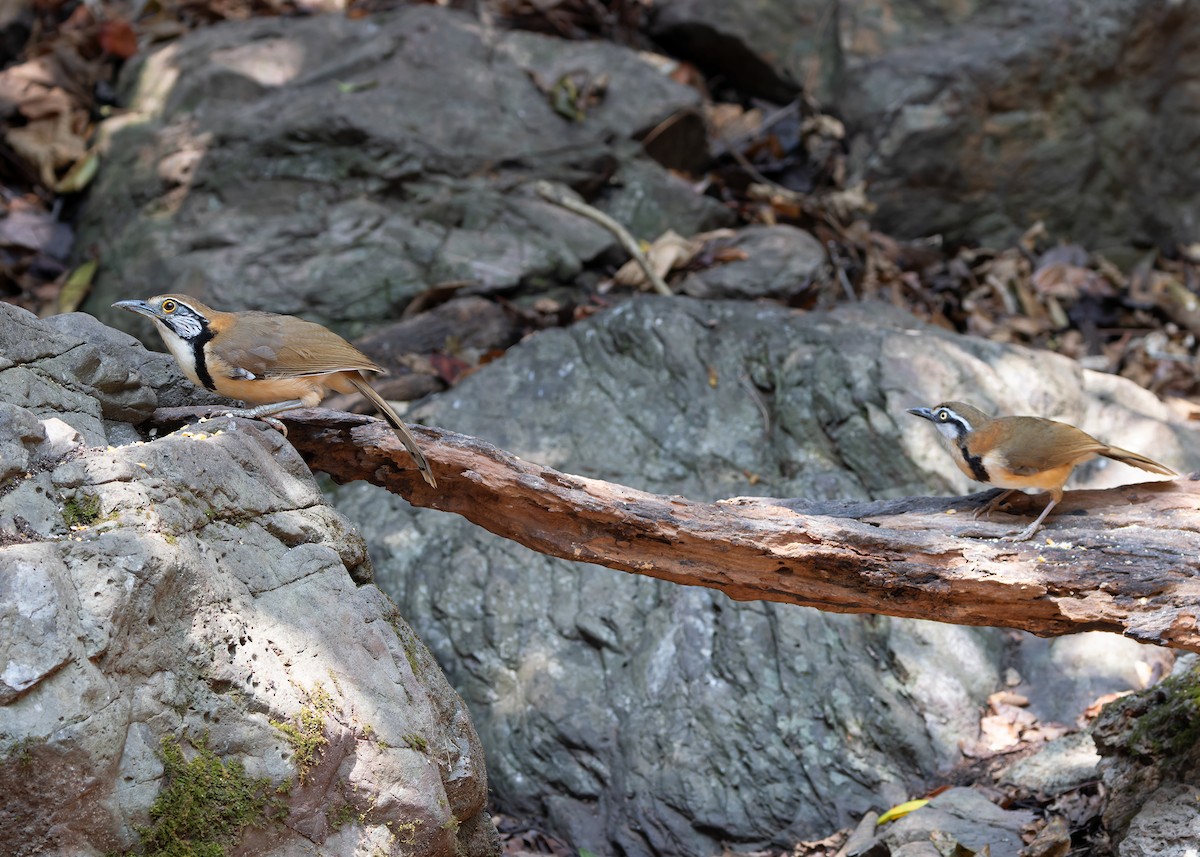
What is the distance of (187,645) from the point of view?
129 inches

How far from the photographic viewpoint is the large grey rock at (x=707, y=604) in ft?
18.5

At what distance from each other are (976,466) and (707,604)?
1999mm

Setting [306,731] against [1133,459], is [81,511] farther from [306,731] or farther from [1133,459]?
[1133,459]

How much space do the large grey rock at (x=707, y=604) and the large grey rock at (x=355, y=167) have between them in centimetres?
165

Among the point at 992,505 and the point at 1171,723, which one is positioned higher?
the point at 992,505

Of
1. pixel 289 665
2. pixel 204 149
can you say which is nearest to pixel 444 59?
pixel 204 149

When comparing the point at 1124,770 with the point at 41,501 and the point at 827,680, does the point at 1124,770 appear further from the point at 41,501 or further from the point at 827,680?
the point at 41,501

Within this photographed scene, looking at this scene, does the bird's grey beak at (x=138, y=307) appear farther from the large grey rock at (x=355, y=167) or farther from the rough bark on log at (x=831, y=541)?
the large grey rock at (x=355, y=167)

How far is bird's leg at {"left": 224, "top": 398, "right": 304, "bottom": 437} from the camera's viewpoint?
416 centimetres

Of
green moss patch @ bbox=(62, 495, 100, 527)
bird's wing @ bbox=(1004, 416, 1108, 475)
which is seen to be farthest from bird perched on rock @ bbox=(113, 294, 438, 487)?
bird's wing @ bbox=(1004, 416, 1108, 475)

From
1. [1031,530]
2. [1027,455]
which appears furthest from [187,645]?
[1027,455]

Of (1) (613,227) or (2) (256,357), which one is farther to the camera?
(1) (613,227)

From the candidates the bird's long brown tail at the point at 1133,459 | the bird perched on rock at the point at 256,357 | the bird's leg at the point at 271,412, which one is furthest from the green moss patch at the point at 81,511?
the bird's long brown tail at the point at 1133,459

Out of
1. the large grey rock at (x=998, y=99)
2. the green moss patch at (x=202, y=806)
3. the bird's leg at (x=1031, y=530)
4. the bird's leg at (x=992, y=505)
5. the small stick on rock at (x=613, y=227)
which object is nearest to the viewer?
the green moss patch at (x=202, y=806)
